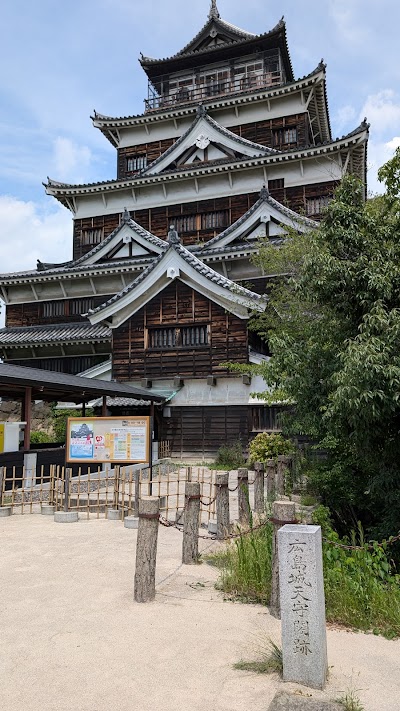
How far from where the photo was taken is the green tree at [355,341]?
23.5 feet

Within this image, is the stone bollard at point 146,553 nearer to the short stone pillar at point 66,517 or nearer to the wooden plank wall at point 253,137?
the short stone pillar at point 66,517

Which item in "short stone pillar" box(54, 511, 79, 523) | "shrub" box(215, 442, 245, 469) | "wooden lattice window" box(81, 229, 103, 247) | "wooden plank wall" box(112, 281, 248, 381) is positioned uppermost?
"wooden lattice window" box(81, 229, 103, 247)

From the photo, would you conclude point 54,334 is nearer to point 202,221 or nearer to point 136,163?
point 202,221

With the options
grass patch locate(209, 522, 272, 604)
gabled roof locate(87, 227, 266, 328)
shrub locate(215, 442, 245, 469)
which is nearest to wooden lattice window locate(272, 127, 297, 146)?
gabled roof locate(87, 227, 266, 328)

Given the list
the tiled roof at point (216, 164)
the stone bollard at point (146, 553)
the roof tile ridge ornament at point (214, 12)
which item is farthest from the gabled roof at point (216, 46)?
the stone bollard at point (146, 553)

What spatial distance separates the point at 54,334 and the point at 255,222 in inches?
483

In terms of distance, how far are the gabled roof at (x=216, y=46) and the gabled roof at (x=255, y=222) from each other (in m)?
11.8

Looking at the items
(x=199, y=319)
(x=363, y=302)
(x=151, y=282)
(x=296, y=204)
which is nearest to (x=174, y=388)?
(x=199, y=319)

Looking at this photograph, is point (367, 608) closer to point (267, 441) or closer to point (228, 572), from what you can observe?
point (228, 572)

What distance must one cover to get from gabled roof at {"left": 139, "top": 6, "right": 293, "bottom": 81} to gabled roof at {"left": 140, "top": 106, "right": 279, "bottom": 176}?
5438 millimetres

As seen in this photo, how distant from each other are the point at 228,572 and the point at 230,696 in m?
2.97

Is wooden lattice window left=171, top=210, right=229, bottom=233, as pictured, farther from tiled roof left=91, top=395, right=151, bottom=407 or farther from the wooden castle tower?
tiled roof left=91, top=395, right=151, bottom=407

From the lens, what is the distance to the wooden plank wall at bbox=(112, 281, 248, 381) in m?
22.2

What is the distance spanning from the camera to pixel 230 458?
2039cm
